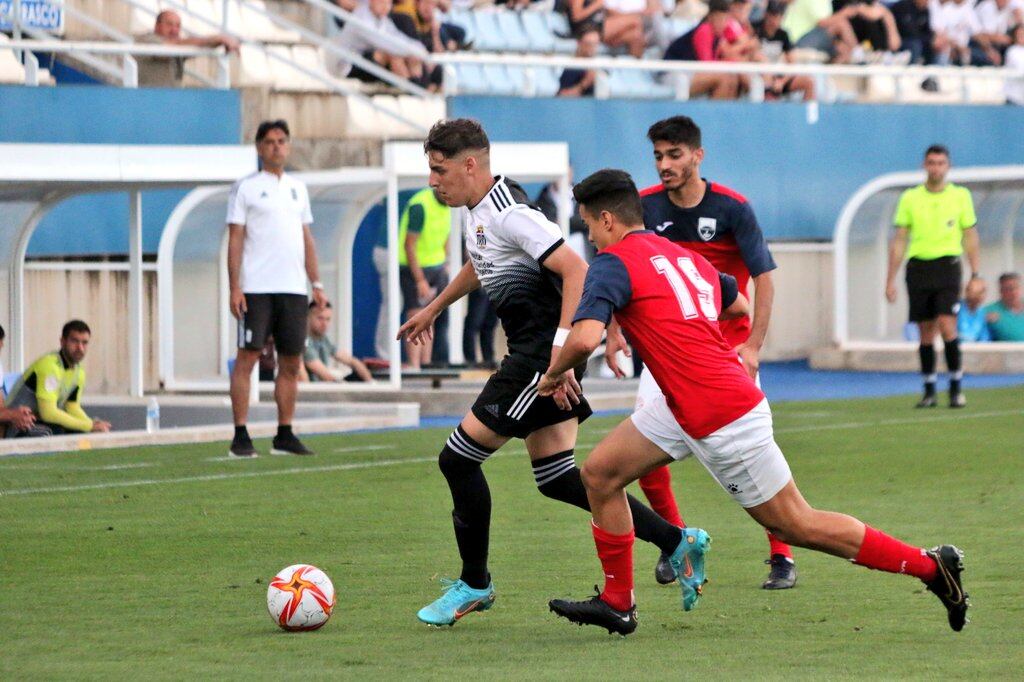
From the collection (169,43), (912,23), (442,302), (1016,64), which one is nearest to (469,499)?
(442,302)

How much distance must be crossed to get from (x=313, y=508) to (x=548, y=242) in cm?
387

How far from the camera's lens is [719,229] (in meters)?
8.48

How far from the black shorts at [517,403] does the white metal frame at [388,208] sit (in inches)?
400

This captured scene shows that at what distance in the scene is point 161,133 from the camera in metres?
19.0

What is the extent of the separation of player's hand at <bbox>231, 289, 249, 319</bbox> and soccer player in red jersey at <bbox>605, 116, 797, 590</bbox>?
4997 mm

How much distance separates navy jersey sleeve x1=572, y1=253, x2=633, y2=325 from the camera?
21.3ft

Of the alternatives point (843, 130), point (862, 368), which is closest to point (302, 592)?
point (862, 368)

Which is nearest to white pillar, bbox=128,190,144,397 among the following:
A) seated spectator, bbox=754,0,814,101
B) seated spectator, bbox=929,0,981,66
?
seated spectator, bbox=754,0,814,101

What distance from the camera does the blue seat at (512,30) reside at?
79.7 ft

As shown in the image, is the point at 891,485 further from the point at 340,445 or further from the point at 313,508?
the point at 340,445

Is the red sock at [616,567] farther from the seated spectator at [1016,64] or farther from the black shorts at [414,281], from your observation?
the seated spectator at [1016,64]

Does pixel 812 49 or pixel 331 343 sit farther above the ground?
pixel 812 49

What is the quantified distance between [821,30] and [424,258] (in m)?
9.48

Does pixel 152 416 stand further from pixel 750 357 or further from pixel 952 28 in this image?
pixel 952 28
